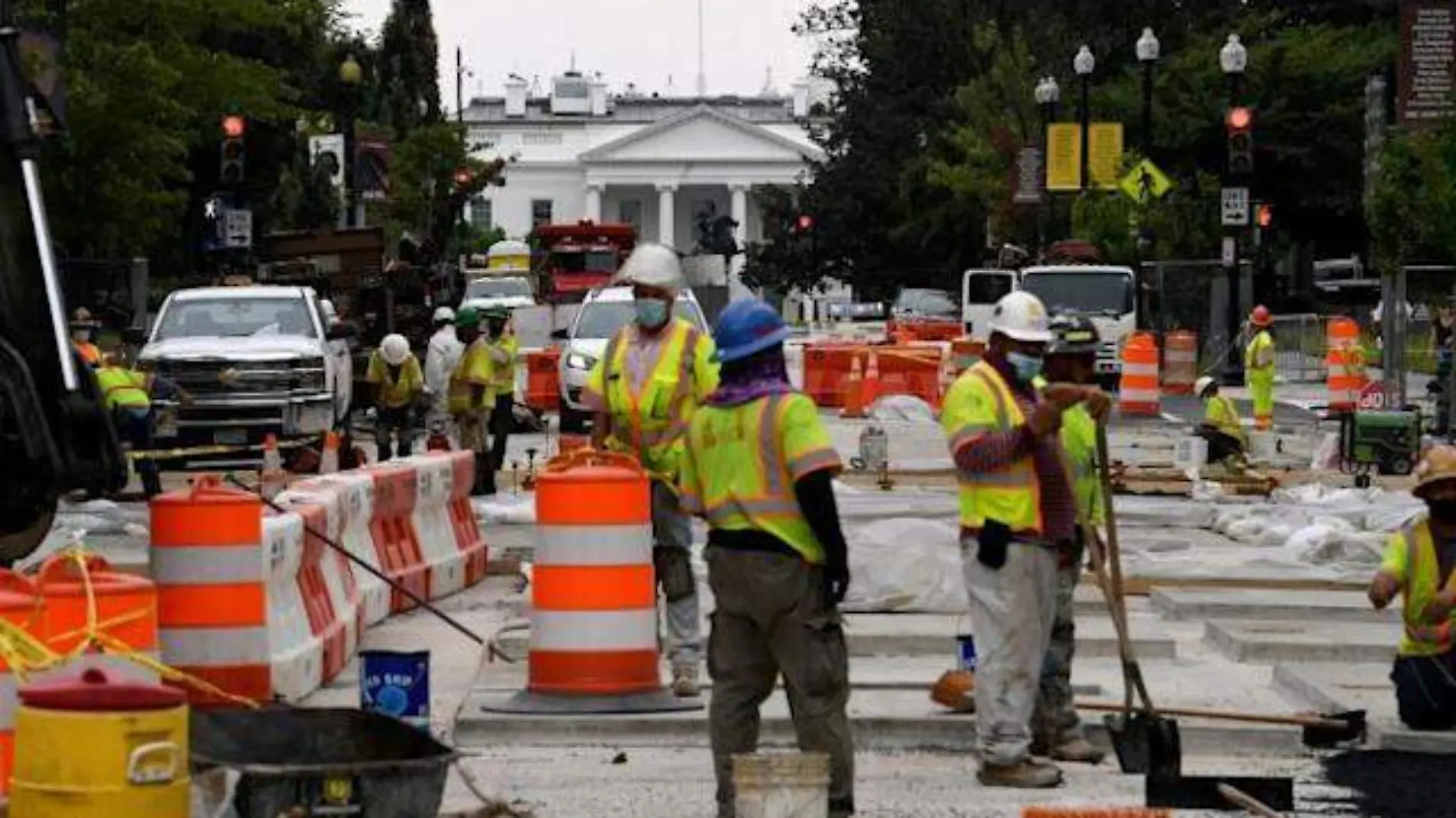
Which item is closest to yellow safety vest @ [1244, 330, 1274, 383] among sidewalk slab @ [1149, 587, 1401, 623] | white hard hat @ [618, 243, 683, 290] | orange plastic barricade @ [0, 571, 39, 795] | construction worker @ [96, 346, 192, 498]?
construction worker @ [96, 346, 192, 498]

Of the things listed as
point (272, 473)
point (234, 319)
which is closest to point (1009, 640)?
point (272, 473)

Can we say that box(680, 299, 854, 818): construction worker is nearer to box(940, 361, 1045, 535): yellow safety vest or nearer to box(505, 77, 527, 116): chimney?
box(940, 361, 1045, 535): yellow safety vest

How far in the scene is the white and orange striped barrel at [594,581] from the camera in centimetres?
1381

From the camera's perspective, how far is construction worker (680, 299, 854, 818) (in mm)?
10898

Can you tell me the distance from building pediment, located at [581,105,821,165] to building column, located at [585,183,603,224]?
124 cm

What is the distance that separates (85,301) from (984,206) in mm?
38863

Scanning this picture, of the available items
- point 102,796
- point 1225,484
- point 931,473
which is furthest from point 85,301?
point 102,796

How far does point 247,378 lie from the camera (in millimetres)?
33406

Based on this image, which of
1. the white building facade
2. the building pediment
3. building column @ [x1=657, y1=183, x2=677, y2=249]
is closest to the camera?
the building pediment

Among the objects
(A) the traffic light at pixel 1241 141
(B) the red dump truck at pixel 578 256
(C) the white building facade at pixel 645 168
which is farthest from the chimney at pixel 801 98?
(A) the traffic light at pixel 1241 141

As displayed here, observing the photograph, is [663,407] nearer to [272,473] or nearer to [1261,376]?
[272,473]

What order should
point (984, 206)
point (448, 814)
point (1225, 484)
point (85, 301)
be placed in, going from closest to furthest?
point (448, 814)
point (1225, 484)
point (85, 301)
point (984, 206)

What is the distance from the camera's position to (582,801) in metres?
11.9

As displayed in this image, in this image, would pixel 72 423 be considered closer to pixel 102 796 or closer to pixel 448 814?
pixel 448 814
